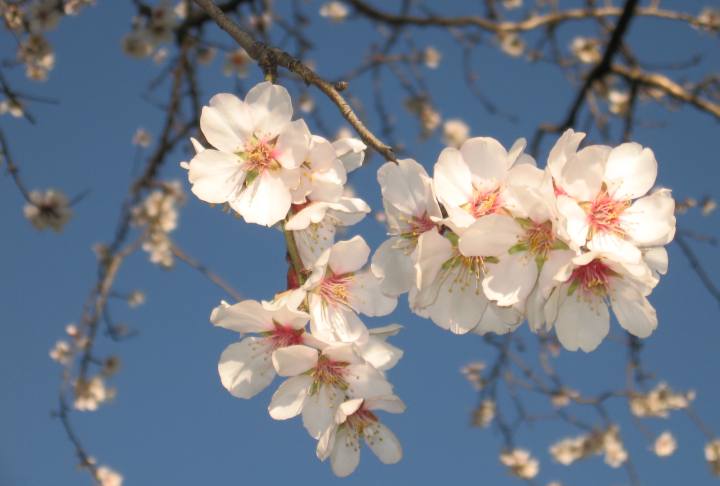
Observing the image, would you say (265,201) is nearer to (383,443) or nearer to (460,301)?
(460,301)

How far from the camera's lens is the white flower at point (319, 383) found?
110 centimetres

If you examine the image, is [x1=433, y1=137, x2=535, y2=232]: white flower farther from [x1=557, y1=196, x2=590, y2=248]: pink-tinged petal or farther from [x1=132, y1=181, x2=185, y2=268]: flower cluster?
[x1=132, y1=181, x2=185, y2=268]: flower cluster

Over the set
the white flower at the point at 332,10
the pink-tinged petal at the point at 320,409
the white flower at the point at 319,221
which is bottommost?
the pink-tinged petal at the point at 320,409

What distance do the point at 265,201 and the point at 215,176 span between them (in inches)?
4.1

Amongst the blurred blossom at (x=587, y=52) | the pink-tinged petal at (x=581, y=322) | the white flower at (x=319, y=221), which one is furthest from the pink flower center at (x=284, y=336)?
the blurred blossom at (x=587, y=52)

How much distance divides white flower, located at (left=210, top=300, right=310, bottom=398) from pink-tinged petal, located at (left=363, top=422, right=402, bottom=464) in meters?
0.21

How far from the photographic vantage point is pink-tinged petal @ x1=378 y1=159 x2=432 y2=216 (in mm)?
1098

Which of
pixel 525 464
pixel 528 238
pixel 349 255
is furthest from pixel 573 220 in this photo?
pixel 525 464

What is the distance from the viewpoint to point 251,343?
1.19 meters

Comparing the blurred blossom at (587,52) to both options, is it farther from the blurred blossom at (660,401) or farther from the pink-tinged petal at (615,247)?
the pink-tinged petal at (615,247)

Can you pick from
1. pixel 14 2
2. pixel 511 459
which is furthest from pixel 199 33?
pixel 511 459

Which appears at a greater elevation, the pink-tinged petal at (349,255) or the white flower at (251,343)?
the pink-tinged petal at (349,255)

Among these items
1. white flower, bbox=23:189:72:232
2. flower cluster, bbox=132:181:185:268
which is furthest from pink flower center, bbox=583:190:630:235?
white flower, bbox=23:189:72:232

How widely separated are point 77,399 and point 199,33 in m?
2.15
